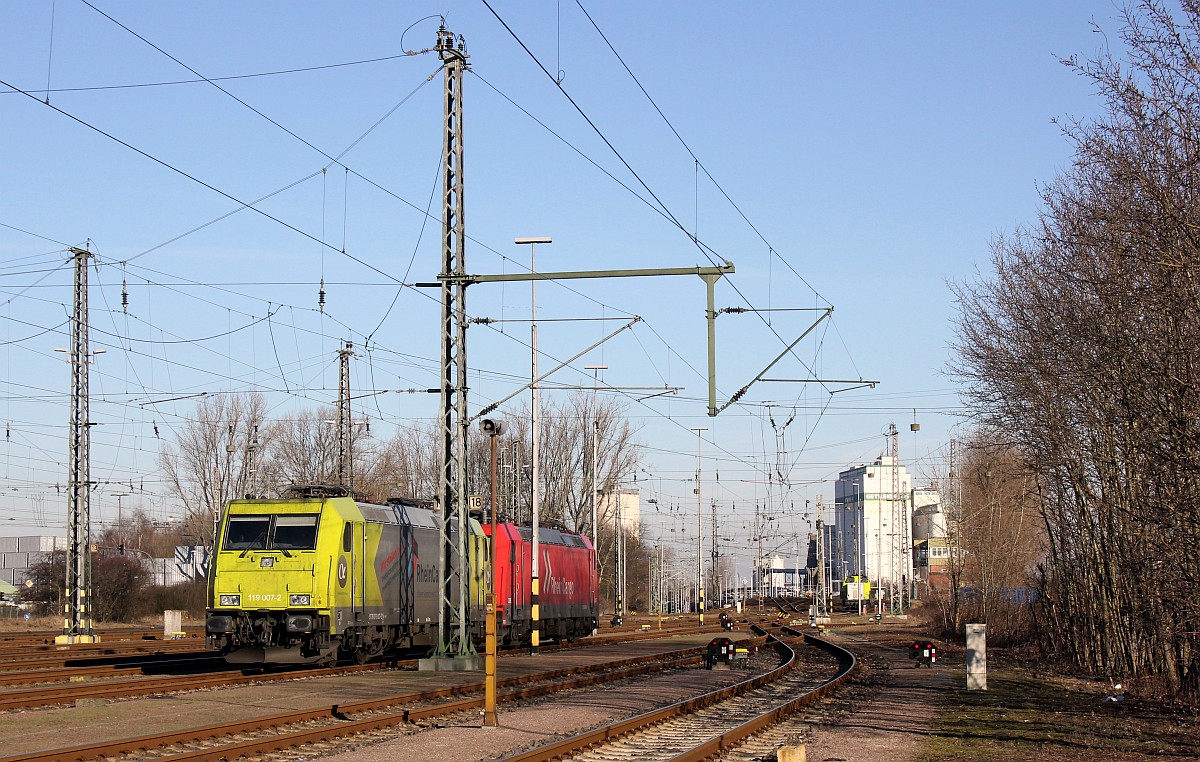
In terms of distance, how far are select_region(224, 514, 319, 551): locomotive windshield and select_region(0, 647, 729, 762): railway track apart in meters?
5.32

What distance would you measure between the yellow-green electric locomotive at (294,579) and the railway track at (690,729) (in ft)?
28.3

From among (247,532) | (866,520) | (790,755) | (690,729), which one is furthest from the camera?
(866,520)

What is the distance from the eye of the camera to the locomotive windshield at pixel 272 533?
26359mm

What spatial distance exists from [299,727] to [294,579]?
927 cm

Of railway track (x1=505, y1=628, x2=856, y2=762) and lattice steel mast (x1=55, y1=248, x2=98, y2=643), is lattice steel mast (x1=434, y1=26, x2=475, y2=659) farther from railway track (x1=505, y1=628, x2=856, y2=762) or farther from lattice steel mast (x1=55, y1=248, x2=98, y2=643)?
lattice steel mast (x1=55, y1=248, x2=98, y2=643)

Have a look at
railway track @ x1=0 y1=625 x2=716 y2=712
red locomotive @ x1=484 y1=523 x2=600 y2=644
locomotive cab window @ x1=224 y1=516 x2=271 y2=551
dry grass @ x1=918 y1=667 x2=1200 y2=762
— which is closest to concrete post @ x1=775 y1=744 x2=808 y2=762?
dry grass @ x1=918 y1=667 x2=1200 y2=762

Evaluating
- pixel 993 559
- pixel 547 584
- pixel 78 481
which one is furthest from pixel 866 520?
pixel 78 481

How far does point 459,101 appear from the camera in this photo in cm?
2730

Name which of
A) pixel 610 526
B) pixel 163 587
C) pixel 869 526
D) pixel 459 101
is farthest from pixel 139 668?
pixel 869 526

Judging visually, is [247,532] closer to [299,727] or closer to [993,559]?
[299,727]

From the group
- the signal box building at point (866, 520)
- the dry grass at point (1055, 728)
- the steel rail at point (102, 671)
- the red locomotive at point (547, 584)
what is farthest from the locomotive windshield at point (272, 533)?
the signal box building at point (866, 520)

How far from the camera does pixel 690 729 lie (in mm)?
18125

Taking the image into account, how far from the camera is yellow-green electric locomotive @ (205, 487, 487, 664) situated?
85.3ft

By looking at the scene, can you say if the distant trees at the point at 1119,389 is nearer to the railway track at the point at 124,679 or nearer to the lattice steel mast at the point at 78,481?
the railway track at the point at 124,679
